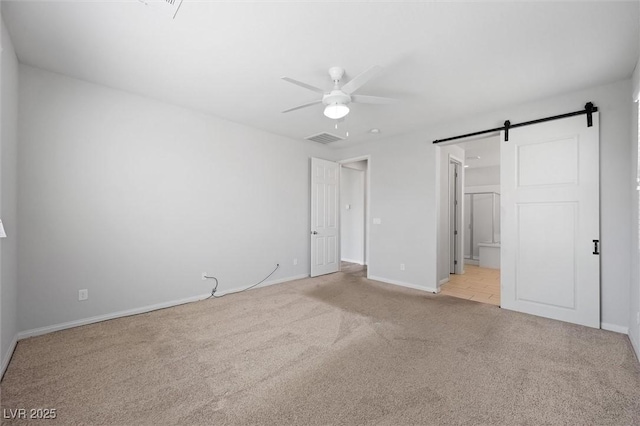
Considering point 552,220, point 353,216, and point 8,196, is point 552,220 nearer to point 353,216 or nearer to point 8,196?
point 353,216

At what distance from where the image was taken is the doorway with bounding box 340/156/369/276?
273 inches

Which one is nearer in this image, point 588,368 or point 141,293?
point 588,368

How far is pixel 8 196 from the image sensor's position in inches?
93.0

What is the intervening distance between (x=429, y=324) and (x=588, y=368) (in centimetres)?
127

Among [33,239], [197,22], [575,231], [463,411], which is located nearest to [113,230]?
[33,239]

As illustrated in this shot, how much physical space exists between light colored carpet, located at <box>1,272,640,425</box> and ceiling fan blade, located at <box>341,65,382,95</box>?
2.40 m

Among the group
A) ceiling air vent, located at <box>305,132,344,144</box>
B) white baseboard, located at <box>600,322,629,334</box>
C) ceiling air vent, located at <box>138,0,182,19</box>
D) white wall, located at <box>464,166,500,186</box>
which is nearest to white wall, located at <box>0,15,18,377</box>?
ceiling air vent, located at <box>138,0,182,19</box>

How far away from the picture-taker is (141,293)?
11.2 feet

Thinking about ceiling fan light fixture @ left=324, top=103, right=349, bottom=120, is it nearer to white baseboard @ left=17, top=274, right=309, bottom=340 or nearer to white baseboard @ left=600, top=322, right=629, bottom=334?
white baseboard @ left=17, top=274, right=309, bottom=340

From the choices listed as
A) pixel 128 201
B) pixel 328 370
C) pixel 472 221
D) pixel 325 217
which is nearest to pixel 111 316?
pixel 128 201

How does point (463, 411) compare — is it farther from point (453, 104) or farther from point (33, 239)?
point (33, 239)

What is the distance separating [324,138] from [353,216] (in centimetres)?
273

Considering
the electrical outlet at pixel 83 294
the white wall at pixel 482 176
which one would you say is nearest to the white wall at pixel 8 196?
the electrical outlet at pixel 83 294

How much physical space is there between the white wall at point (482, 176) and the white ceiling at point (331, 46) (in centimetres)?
446
